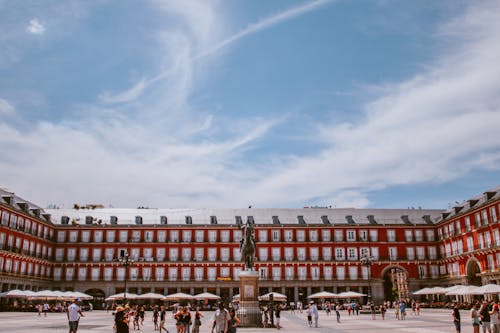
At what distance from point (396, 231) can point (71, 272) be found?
4863 centimetres

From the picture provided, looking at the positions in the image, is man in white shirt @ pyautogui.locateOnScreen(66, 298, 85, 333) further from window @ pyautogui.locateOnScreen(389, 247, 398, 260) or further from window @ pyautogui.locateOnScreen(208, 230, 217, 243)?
window @ pyautogui.locateOnScreen(389, 247, 398, 260)

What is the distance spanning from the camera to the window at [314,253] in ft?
222

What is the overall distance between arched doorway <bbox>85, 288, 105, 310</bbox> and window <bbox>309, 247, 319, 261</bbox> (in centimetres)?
3087

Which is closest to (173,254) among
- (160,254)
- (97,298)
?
(160,254)

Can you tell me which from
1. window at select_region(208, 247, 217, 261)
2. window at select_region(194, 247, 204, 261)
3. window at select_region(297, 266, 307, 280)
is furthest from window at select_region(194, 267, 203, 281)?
window at select_region(297, 266, 307, 280)

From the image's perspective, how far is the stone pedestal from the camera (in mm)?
26484

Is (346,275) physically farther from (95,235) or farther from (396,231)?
(95,235)

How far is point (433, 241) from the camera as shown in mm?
68562

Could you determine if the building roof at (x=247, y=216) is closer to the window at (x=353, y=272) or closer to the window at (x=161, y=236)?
the window at (x=161, y=236)

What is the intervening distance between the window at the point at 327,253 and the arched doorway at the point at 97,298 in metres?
32.7

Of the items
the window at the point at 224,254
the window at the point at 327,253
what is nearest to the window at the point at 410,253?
the window at the point at 327,253

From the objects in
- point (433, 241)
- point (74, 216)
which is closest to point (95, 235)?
point (74, 216)

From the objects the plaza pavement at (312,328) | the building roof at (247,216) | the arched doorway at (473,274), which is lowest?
the plaza pavement at (312,328)

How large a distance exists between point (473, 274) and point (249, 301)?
1639 inches
